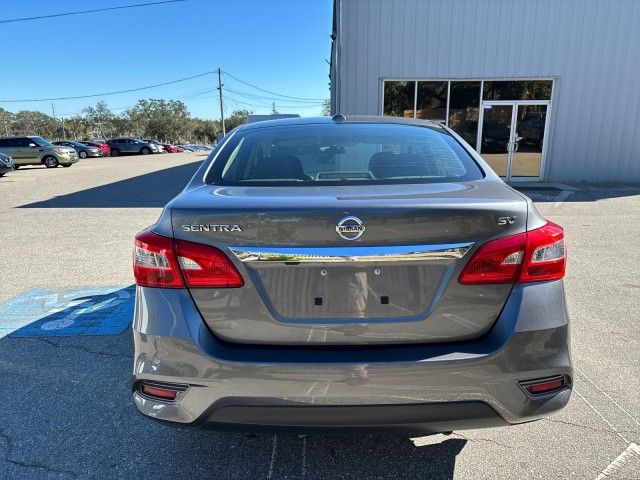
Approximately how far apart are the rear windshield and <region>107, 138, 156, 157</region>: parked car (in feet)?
151

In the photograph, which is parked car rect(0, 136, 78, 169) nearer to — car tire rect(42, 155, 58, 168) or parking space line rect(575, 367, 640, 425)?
car tire rect(42, 155, 58, 168)

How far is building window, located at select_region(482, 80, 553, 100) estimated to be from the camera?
45.5 feet

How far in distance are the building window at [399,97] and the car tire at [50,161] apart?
20143 mm

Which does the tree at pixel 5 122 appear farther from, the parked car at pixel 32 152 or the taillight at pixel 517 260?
the taillight at pixel 517 260

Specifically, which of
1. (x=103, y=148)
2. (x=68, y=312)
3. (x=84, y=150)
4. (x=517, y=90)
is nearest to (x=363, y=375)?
(x=68, y=312)

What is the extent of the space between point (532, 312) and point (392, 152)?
3.79 ft

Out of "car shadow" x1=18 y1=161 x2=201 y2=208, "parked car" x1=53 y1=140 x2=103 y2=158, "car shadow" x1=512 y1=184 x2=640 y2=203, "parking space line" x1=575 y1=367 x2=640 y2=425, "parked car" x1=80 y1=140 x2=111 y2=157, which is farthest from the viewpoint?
"parked car" x1=80 y1=140 x2=111 y2=157

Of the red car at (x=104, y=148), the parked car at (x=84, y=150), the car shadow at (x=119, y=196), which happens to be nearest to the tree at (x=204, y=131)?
the red car at (x=104, y=148)

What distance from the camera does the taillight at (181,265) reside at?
1741mm

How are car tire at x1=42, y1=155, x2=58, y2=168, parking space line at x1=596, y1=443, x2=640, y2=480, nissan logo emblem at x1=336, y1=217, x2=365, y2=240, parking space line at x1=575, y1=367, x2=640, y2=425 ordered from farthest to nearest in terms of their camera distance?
car tire at x1=42, y1=155, x2=58, y2=168
parking space line at x1=575, y1=367, x2=640, y2=425
parking space line at x1=596, y1=443, x2=640, y2=480
nissan logo emblem at x1=336, y1=217, x2=365, y2=240

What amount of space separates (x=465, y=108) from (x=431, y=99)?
44.2 inches

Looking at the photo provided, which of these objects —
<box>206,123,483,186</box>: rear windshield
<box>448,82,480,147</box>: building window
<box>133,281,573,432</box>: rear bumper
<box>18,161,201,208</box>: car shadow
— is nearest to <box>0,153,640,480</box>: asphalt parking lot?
<box>133,281,573,432</box>: rear bumper

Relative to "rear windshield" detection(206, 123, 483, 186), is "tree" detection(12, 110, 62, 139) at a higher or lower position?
higher

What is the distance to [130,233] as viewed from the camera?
7.46 metres
